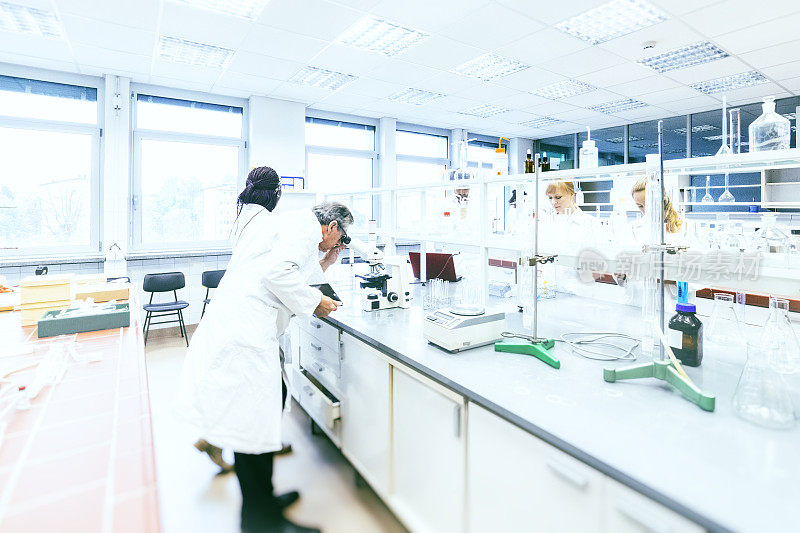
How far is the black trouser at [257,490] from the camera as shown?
1.78m

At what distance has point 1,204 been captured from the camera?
4227 mm

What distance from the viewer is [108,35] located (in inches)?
136

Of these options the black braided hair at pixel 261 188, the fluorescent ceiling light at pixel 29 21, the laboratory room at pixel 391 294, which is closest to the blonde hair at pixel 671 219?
the laboratory room at pixel 391 294

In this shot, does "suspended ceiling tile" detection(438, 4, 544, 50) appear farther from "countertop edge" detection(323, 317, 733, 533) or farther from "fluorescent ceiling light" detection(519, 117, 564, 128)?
"fluorescent ceiling light" detection(519, 117, 564, 128)

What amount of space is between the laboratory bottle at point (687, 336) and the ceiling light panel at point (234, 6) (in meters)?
3.20

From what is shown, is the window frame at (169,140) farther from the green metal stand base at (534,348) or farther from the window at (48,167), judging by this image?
the green metal stand base at (534,348)

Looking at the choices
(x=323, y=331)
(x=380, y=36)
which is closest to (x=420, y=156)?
(x=380, y=36)

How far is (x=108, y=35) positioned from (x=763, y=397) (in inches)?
182

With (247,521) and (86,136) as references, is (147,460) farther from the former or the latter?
(86,136)

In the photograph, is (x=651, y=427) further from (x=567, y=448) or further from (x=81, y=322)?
(x=81, y=322)

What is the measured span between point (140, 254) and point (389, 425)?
4.18 m

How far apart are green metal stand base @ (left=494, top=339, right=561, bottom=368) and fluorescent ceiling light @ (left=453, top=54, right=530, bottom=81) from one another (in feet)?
10.9

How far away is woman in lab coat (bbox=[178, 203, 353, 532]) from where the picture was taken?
164cm

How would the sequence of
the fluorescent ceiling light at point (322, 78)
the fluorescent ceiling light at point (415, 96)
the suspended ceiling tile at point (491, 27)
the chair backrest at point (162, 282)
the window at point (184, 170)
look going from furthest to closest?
the fluorescent ceiling light at point (415, 96) → the window at point (184, 170) → the fluorescent ceiling light at point (322, 78) → the chair backrest at point (162, 282) → the suspended ceiling tile at point (491, 27)
